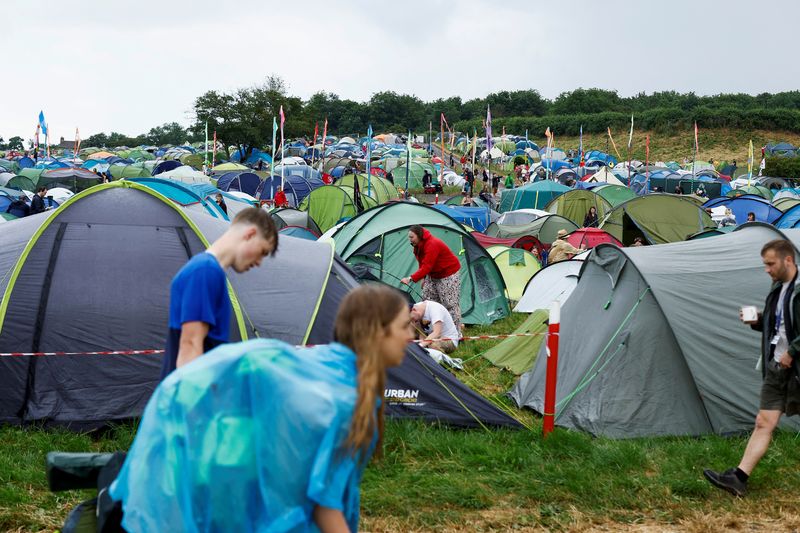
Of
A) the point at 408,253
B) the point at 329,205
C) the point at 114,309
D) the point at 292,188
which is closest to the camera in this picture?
the point at 114,309

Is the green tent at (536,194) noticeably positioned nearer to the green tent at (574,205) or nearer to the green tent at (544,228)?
the green tent at (574,205)

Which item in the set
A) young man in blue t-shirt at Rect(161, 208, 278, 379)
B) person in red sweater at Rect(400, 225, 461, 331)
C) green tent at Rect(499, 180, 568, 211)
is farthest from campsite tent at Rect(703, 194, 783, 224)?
young man in blue t-shirt at Rect(161, 208, 278, 379)

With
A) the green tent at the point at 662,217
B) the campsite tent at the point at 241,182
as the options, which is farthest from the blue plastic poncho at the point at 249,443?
the campsite tent at the point at 241,182

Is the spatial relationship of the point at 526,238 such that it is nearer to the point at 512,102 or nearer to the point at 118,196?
the point at 118,196

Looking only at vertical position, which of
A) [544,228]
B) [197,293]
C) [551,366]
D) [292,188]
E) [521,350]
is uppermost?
[197,293]

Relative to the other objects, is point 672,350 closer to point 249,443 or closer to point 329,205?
point 249,443

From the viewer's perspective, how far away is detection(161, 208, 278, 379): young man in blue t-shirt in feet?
10.8

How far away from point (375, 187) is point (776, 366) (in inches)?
1032

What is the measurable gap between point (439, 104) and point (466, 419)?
95.7 metres

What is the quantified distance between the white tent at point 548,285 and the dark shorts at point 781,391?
6.58 m

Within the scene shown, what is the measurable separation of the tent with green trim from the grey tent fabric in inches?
88.9

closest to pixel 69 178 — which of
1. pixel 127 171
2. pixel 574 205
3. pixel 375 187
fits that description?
pixel 127 171

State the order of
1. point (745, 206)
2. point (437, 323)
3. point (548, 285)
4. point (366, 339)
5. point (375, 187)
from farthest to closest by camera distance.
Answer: point (375, 187) < point (745, 206) < point (548, 285) < point (437, 323) < point (366, 339)

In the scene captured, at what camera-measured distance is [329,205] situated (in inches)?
929
